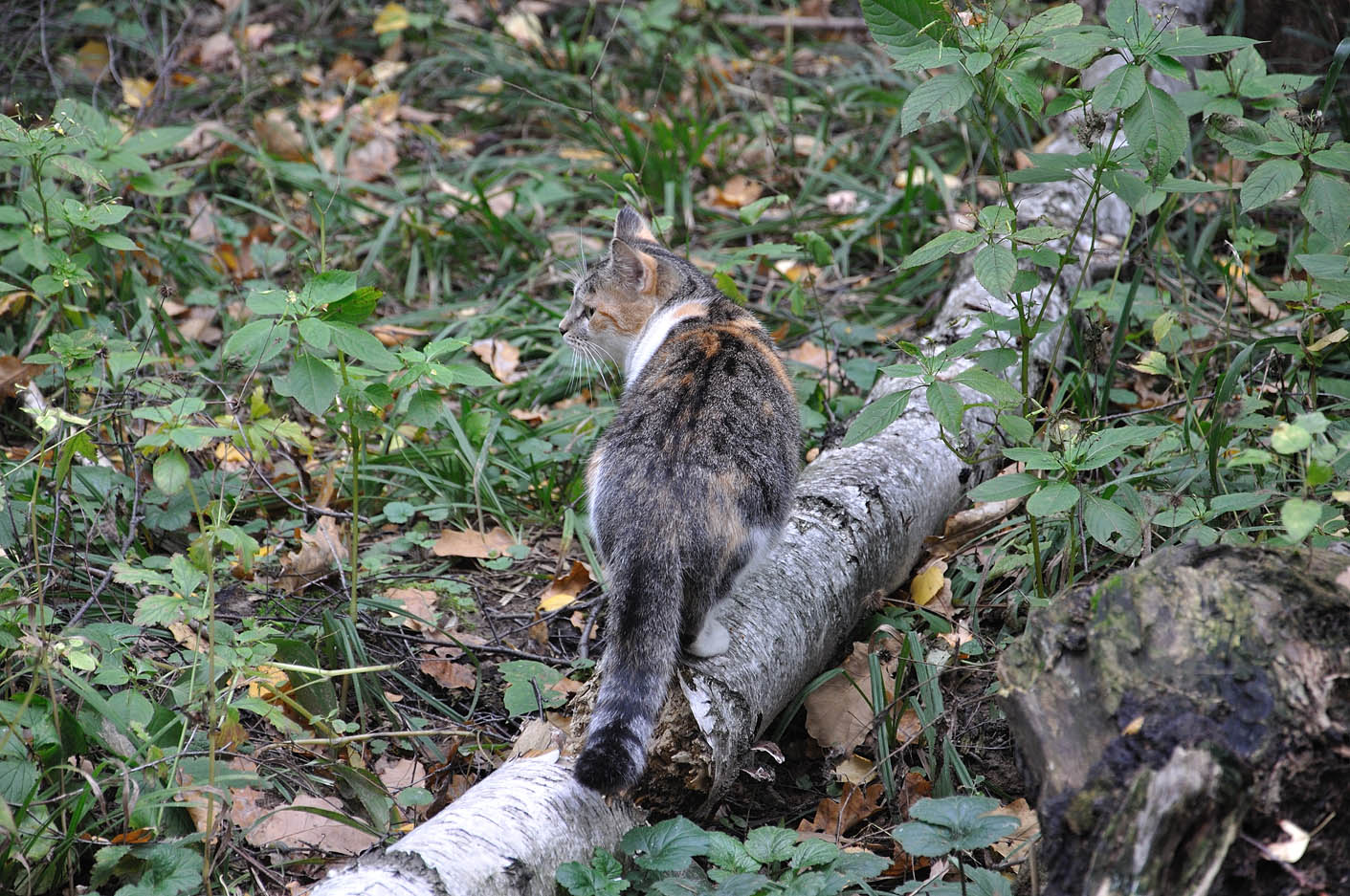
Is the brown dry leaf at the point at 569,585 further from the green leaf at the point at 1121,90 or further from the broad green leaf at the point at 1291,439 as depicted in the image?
the broad green leaf at the point at 1291,439

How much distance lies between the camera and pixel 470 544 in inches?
150

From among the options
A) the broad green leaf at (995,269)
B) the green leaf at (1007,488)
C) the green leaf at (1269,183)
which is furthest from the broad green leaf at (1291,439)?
the green leaf at (1269,183)

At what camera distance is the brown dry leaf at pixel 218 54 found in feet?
22.9

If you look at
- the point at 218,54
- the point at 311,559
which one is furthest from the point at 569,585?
the point at 218,54

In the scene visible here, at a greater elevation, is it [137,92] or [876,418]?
[876,418]

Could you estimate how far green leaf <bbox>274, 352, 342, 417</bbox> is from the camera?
2.62m

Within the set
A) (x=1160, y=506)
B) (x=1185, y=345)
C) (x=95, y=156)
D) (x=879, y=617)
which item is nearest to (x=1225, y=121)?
(x=1160, y=506)

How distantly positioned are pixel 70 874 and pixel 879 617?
2.21 metres

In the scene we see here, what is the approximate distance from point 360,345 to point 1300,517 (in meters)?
2.00

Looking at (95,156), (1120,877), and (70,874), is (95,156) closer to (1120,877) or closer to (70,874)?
(70,874)

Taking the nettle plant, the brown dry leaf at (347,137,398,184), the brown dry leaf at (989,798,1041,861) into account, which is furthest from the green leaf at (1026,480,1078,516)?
the brown dry leaf at (347,137,398,184)

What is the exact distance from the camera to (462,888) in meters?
1.99

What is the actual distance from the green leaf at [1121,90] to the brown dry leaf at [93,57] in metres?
Result: 6.09

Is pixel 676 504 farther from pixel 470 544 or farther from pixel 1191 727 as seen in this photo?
pixel 470 544
